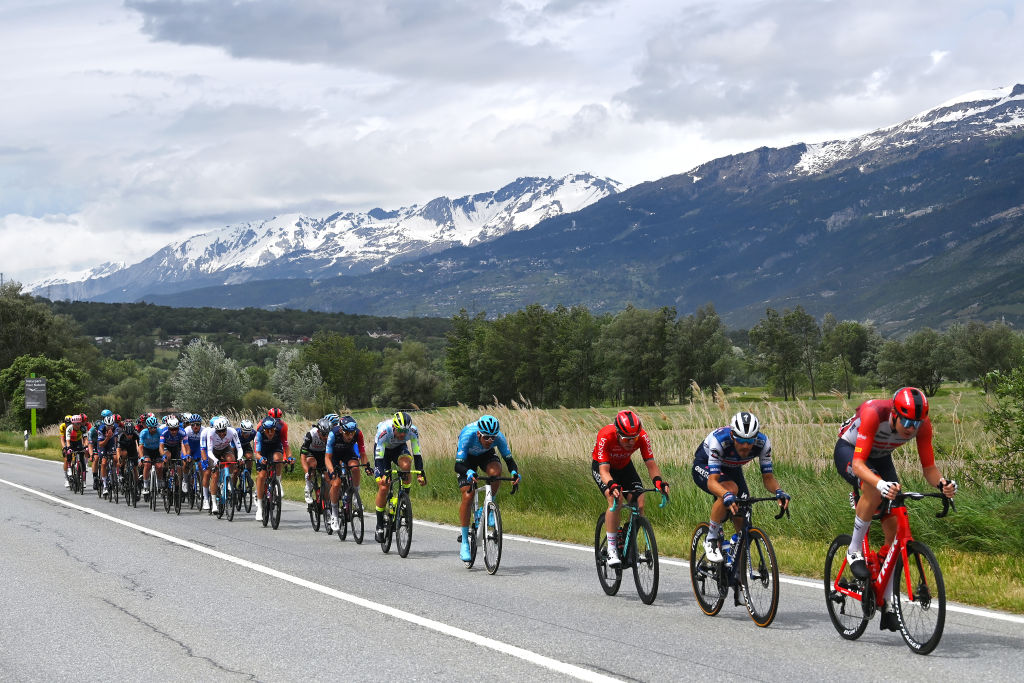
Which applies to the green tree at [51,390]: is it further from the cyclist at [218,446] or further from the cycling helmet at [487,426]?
the cycling helmet at [487,426]

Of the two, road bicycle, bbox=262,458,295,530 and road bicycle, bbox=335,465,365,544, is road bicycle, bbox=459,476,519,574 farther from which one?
road bicycle, bbox=262,458,295,530

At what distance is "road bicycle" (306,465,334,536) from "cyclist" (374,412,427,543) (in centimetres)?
263

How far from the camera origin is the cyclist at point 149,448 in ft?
75.4

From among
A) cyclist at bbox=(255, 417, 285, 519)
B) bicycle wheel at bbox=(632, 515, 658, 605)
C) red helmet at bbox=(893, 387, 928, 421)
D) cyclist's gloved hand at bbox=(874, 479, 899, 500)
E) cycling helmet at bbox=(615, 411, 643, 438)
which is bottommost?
→ bicycle wheel at bbox=(632, 515, 658, 605)

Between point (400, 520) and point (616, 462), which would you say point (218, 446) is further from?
point (616, 462)

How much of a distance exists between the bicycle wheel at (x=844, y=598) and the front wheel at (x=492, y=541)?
4.62 meters

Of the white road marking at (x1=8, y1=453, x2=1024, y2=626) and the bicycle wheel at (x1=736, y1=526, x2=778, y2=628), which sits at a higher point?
the bicycle wheel at (x1=736, y1=526, x2=778, y2=628)

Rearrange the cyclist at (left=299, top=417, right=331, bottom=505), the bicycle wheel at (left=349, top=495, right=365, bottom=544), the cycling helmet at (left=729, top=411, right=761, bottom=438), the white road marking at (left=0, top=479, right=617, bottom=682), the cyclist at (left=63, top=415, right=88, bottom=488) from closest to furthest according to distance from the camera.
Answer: the white road marking at (left=0, top=479, right=617, bottom=682) → the cycling helmet at (left=729, top=411, right=761, bottom=438) → the bicycle wheel at (left=349, top=495, right=365, bottom=544) → the cyclist at (left=299, top=417, right=331, bottom=505) → the cyclist at (left=63, top=415, right=88, bottom=488)

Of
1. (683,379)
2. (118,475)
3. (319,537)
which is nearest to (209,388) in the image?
(683,379)

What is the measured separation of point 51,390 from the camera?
278 ft

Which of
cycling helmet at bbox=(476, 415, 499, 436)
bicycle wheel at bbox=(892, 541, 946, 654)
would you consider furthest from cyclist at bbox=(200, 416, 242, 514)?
bicycle wheel at bbox=(892, 541, 946, 654)

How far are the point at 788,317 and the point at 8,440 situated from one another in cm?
7873

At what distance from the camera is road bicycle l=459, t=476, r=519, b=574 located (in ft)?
39.3

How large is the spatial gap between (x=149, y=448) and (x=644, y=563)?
15.9 meters
